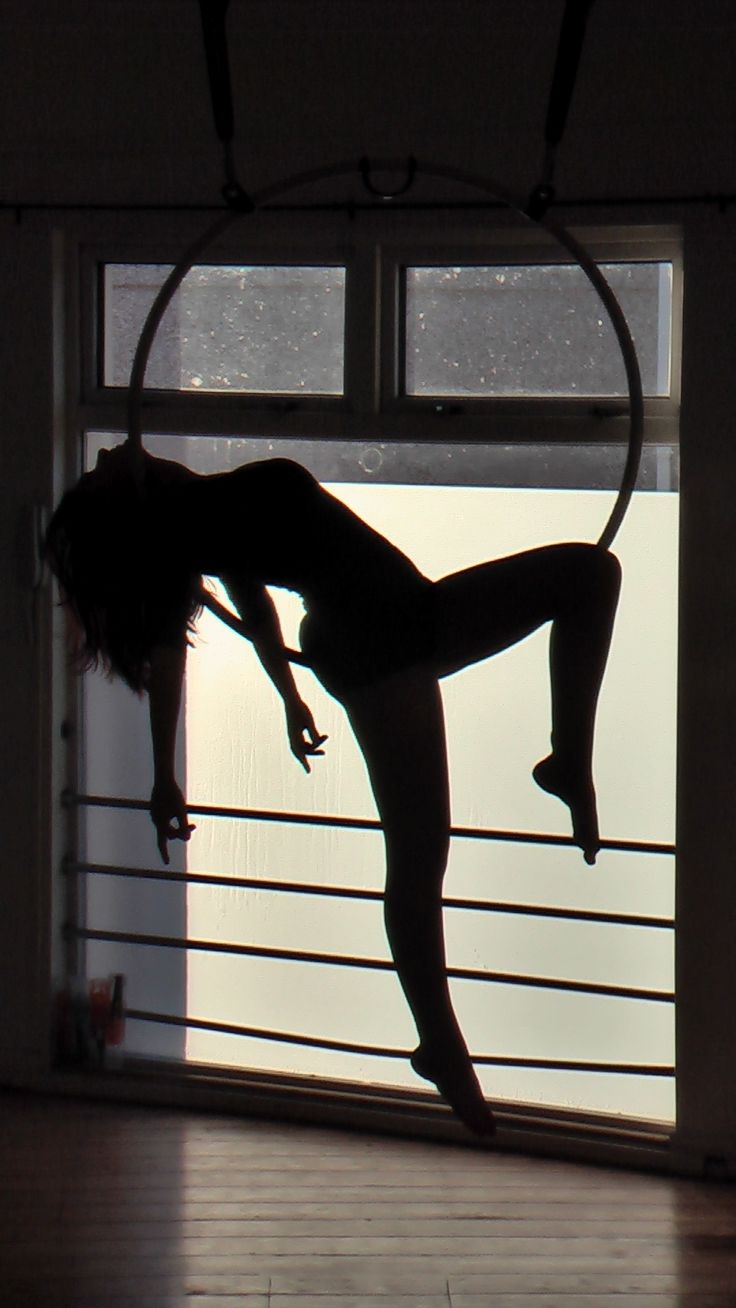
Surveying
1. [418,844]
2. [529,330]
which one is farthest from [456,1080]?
[529,330]

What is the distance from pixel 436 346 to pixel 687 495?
0.66 metres

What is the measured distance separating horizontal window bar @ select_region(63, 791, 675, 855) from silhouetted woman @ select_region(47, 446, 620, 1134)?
1.20m

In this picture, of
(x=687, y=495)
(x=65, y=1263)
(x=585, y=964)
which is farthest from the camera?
(x=585, y=964)

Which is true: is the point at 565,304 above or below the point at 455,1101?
above

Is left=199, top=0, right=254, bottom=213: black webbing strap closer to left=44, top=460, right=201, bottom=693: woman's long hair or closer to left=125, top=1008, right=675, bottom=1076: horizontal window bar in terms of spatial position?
left=44, top=460, right=201, bottom=693: woman's long hair

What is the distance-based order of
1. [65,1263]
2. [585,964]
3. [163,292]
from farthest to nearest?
[585,964], [65,1263], [163,292]

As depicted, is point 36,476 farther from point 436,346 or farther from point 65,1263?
point 65,1263

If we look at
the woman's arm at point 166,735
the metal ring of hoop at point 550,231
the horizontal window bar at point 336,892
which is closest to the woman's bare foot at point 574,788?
the metal ring of hoop at point 550,231

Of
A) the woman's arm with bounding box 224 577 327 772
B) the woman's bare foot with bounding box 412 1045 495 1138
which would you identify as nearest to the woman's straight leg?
the woman's bare foot with bounding box 412 1045 495 1138

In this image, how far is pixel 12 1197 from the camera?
350 centimetres

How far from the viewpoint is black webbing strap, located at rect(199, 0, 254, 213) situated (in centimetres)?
196

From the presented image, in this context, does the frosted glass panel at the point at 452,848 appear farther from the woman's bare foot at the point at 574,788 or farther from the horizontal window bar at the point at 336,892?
the woman's bare foot at the point at 574,788

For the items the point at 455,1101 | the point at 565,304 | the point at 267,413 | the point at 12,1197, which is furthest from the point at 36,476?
the point at 455,1101

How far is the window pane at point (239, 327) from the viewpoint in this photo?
3631mm
